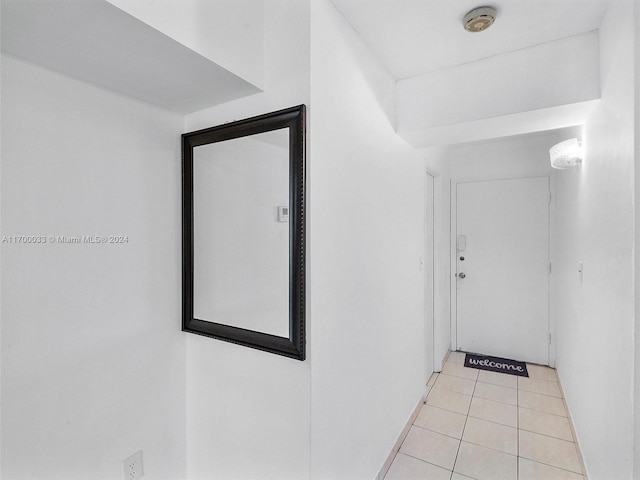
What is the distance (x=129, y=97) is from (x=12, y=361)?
111 cm

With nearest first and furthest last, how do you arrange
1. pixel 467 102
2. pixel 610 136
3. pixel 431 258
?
pixel 610 136
pixel 467 102
pixel 431 258

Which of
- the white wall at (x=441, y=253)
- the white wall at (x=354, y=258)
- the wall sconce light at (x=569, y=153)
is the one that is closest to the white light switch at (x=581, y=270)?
the wall sconce light at (x=569, y=153)

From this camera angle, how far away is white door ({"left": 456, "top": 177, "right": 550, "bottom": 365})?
3.63 meters

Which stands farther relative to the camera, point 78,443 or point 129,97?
point 129,97

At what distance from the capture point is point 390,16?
1.59 m

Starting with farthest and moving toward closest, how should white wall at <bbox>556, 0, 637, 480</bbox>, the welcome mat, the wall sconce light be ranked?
1. the welcome mat
2. the wall sconce light
3. white wall at <bbox>556, 0, 637, 480</bbox>

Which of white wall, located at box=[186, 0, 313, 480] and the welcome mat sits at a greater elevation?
white wall, located at box=[186, 0, 313, 480]

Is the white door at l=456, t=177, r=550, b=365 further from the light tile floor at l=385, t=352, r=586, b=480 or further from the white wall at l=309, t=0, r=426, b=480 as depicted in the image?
the white wall at l=309, t=0, r=426, b=480

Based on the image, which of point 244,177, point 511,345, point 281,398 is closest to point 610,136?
point 244,177

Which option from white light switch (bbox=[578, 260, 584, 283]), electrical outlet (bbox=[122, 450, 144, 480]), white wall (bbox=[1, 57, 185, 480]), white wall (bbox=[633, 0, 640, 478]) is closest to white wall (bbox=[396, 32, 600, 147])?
white wall (bbox=[633, 0, 640, 478])

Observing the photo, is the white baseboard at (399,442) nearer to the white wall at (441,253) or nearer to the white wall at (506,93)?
the white wall at (441,253)

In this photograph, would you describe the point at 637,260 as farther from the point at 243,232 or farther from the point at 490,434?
the point at 490,434

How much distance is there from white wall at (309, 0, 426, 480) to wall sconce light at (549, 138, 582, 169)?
99 cm

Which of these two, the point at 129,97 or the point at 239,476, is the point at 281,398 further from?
the point at 129,97
